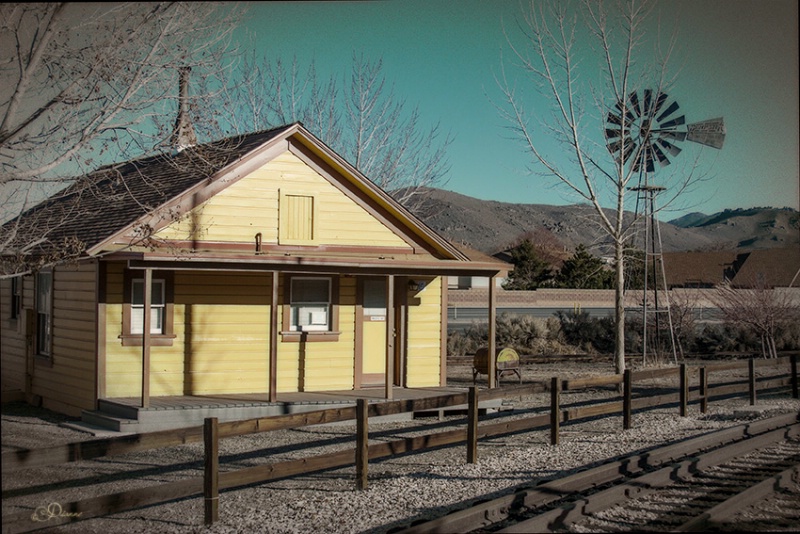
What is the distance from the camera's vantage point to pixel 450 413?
17.5 m

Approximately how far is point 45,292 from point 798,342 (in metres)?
26.8

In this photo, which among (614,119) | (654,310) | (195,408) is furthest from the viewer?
(654,310)

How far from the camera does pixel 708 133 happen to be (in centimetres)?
2206

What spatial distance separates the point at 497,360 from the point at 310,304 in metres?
4.71

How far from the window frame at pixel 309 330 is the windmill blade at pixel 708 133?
10096mm

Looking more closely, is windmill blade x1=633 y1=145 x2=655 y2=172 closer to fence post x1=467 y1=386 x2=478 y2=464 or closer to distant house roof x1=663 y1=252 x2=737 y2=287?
fence post x1=467 y1=386 x2=478 y2=464

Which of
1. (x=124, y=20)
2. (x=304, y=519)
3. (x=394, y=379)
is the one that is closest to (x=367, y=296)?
(x=394, y=379)

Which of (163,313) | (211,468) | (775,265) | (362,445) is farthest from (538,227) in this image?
(211,468)

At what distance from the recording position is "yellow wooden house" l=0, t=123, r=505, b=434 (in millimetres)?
15680

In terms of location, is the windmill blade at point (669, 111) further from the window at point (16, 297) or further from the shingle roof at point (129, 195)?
the window at point (16, 297)

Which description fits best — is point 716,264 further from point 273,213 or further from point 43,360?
point 43,360

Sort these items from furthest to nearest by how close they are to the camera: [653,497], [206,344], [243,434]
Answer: [206,344]
[653,497]
[243,434]

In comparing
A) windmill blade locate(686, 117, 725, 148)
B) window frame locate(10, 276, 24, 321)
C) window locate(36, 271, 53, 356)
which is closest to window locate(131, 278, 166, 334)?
window locate(36, 271, 53, 356)

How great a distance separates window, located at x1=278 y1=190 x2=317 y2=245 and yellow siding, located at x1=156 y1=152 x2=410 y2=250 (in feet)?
0.20
